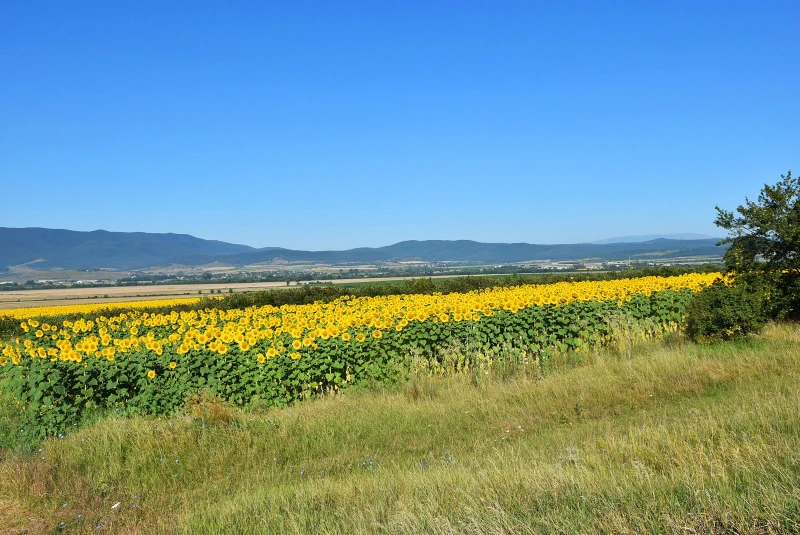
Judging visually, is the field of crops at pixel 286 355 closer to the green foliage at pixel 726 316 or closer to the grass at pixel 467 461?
the grass at pixel 467 461

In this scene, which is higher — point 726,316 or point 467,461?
point 726,316

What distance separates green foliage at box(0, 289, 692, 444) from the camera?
29.4 feet

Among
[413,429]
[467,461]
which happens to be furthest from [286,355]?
[467,461]

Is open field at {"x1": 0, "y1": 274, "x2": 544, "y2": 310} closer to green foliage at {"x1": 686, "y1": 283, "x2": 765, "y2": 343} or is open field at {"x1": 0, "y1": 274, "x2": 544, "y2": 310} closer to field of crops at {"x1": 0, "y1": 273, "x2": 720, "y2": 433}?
field of crops at {"x1": 0, "y1": 273, "x2": 720, "y2": 433}

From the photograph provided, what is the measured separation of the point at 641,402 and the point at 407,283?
2593cm

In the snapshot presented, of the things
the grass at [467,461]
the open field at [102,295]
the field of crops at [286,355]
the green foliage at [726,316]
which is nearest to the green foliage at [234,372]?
the field of crops at [286,355]

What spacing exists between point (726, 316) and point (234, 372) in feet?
30.0

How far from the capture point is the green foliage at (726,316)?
11.7 m

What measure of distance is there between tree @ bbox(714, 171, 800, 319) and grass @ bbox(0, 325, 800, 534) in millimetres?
4445

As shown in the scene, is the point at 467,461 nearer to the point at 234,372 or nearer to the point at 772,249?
the point at 234,372

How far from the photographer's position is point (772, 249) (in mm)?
14781

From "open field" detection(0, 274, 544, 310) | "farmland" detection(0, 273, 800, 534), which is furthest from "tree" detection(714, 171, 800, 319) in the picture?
"open field" detection(0, 274, 544, 310)

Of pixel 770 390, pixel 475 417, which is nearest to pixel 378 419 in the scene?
pixel 475 417

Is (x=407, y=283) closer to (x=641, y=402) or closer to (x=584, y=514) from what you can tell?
(x=641, y=402)
